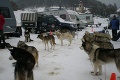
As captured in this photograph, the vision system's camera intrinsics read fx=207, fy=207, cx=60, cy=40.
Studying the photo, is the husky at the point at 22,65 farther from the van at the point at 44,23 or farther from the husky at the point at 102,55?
the van at the point at 44,23

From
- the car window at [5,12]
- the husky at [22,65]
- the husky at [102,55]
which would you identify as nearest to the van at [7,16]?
the car window at [5,12]

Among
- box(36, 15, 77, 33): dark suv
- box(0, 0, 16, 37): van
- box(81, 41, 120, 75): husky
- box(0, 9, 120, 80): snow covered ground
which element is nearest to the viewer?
box(81, 41, 120, 75): husky

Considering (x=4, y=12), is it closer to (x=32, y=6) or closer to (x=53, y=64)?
(x=53, y=64)

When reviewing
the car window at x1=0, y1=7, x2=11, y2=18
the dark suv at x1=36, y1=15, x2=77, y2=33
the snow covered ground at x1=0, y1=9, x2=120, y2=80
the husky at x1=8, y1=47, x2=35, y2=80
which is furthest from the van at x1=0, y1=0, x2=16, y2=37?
the husky at x1=8, y1=47, x2=35, y2=80

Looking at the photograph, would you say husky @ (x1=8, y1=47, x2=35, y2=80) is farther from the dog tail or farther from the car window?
the car window

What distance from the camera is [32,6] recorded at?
127 meters

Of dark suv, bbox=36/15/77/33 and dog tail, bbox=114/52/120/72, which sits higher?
dark suv, bbox=36/15/77/33

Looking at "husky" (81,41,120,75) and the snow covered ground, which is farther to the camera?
the snow covered ground

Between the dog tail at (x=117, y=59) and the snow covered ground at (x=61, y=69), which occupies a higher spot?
the dog tail at (x=117, y=59)

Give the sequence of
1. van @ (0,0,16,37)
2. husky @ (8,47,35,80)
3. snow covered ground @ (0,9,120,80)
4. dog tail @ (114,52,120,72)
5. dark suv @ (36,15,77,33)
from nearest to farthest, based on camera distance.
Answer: husky @ (8,47,35,80) → dog tail @ (114,52,120,72) → snow covered ground @ (0,9,120,80) → van @ (0,0,16,37) → dark suv @ (36,15,77,33)

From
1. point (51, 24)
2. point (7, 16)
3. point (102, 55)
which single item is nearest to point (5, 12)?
point (7, 16)

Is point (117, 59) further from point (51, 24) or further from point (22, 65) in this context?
point (51, 24)

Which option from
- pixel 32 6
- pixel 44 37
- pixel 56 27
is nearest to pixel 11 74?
pixel 44 37

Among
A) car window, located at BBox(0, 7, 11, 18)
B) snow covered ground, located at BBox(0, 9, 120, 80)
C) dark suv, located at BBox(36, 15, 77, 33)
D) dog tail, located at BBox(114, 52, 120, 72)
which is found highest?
car window, located at BBox(0, 7, 11, 18)
